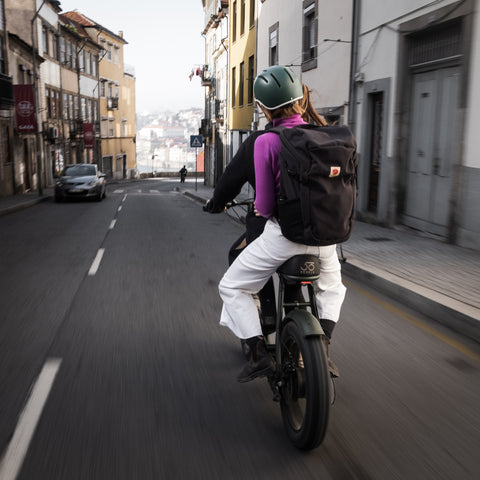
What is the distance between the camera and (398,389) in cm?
384

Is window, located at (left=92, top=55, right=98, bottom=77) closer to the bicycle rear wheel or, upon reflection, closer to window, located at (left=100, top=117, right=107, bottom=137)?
window, located at (left=100, top=117, right=107, bottom=137)

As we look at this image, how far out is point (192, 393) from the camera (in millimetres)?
3744

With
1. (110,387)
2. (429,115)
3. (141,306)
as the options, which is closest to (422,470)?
(110,387)

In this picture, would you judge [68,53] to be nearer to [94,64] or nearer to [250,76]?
[94,64]

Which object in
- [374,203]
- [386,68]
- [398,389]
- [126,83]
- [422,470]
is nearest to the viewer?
[422,470]

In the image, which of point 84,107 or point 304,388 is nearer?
point 304,388

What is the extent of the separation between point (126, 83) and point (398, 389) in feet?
224

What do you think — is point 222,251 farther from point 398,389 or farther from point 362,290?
point 398,389

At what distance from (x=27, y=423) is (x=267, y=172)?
1896mm

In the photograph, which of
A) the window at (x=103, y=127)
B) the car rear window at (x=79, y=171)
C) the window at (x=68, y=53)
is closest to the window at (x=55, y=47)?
the window at (x=68, y=53)

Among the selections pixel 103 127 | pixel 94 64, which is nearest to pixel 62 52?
pixel 94 64

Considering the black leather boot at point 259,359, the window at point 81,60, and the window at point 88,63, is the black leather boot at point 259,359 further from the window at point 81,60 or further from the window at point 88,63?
the window at point 88,63

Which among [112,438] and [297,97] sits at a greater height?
[297,97]

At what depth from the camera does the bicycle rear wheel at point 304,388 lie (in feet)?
9.12
